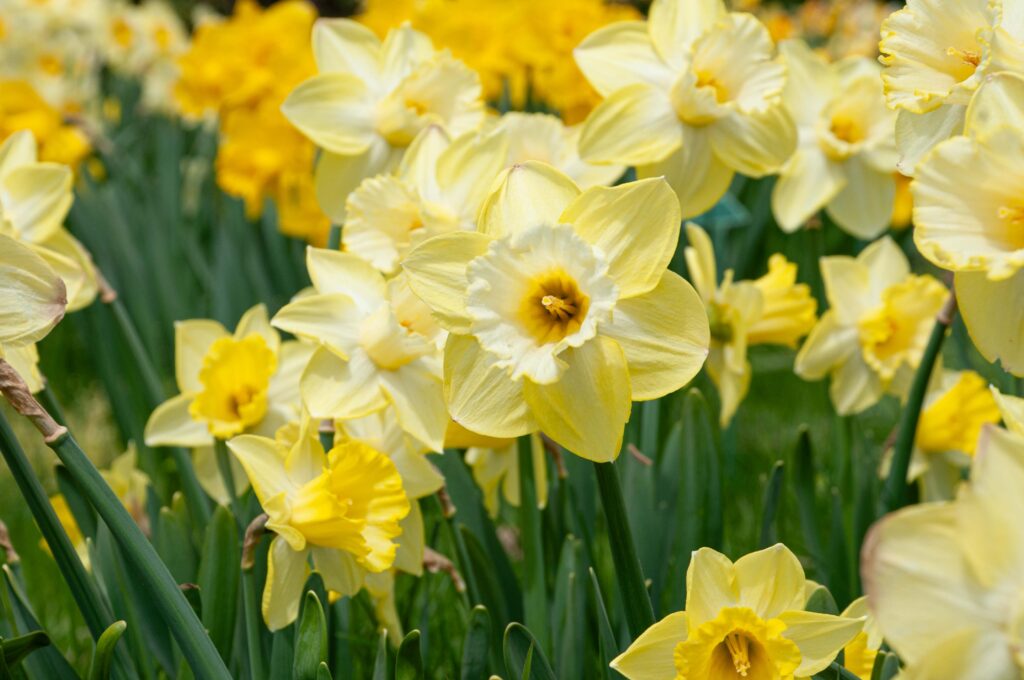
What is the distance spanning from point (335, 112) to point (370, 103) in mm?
64

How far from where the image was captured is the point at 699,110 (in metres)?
1.48

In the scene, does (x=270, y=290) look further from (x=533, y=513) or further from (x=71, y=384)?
(x=533, y=513)

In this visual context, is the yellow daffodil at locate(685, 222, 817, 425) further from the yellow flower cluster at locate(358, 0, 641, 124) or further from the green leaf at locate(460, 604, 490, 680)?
the yellow flower cluster at locate(358, 0, 641, 124)

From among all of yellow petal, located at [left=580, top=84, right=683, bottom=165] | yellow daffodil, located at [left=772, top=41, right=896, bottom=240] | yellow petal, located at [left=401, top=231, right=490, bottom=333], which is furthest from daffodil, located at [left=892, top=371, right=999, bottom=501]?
yellow petal, located at [left=401, top=231, right=490, bottom=333]

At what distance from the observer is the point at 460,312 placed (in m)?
1.05

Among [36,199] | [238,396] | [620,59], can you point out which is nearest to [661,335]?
[620,59]

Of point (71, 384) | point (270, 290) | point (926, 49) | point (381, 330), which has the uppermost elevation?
point (926, 49)

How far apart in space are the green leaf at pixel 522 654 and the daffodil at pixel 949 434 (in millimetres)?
827

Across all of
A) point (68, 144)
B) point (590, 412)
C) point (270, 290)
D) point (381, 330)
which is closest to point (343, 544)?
point (381, 330)

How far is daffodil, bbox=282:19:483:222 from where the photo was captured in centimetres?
169

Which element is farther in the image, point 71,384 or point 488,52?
point 71,384

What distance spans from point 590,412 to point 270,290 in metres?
2.23

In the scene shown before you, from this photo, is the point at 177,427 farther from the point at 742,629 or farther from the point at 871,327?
the point at 871,327

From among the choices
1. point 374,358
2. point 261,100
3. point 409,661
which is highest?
point 374,358
